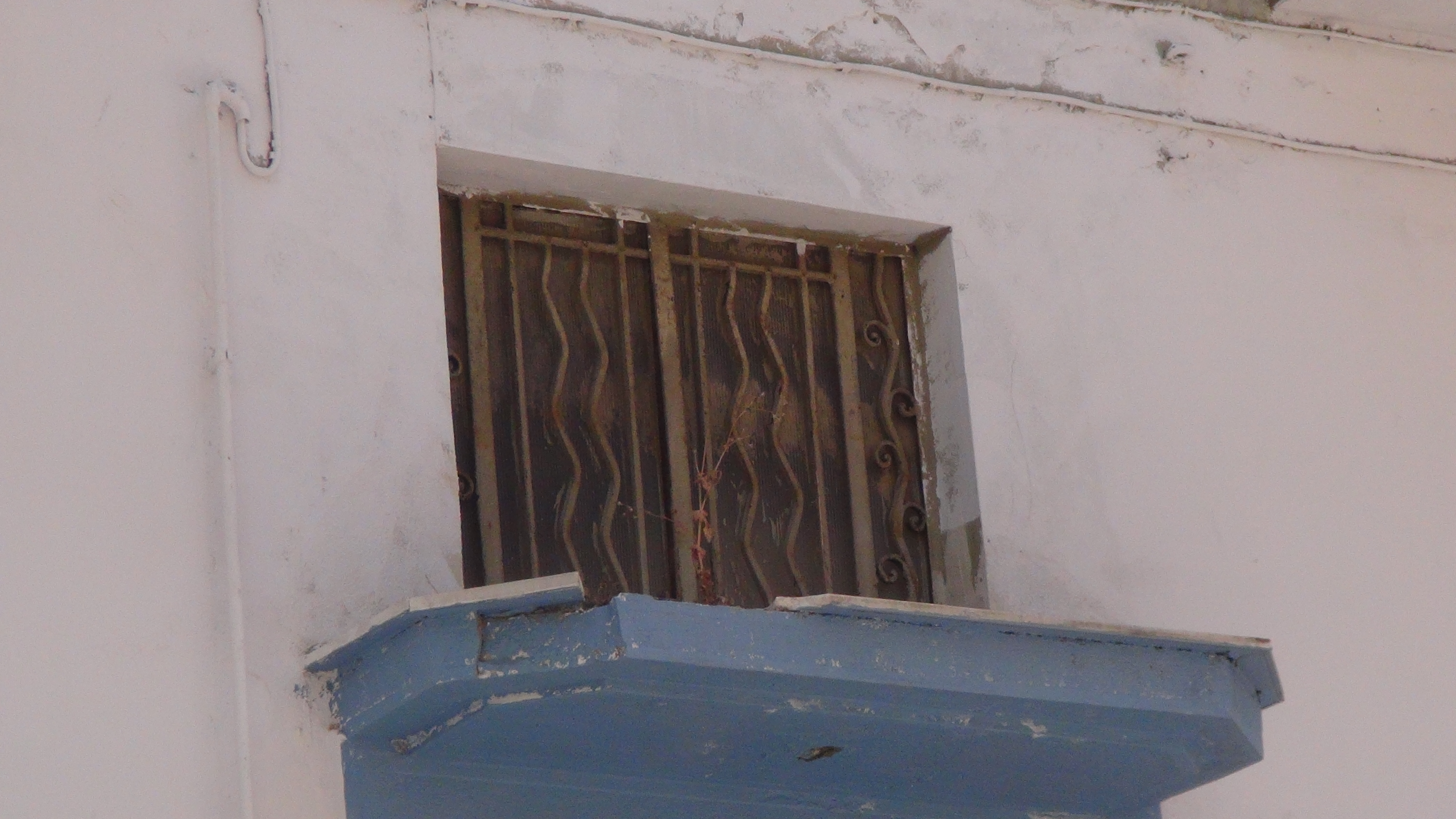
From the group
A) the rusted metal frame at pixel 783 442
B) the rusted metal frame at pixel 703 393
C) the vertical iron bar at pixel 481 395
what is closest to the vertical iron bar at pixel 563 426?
the vertical iron bar at pixel 481 395

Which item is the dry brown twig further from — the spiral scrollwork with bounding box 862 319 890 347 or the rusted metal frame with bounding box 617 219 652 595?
the spiral scrollwork with bounding box 862 319 890 347

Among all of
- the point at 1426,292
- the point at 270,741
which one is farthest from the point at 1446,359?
the point at 270,741

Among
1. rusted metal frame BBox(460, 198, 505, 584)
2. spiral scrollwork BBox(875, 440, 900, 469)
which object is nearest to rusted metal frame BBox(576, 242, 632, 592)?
rusted metal frame BBox(460, 198, 505, 584)

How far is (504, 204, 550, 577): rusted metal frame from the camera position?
4.31m

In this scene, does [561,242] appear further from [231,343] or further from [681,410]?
[231,343]

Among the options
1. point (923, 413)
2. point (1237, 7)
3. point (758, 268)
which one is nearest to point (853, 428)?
point (923, 413)

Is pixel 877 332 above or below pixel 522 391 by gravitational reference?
above

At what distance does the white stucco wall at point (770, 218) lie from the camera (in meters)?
3.71

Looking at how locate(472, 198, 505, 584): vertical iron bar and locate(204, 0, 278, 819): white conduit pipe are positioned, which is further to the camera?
locate(472, 198, 505, 584): vertical iron bar

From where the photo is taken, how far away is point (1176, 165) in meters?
5.30

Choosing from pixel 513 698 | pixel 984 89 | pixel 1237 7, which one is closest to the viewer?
pixel 513 698

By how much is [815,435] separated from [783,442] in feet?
0.29

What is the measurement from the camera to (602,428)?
4473 millimetres

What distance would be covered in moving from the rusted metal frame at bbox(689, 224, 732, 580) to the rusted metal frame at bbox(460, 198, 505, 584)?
498 mm
